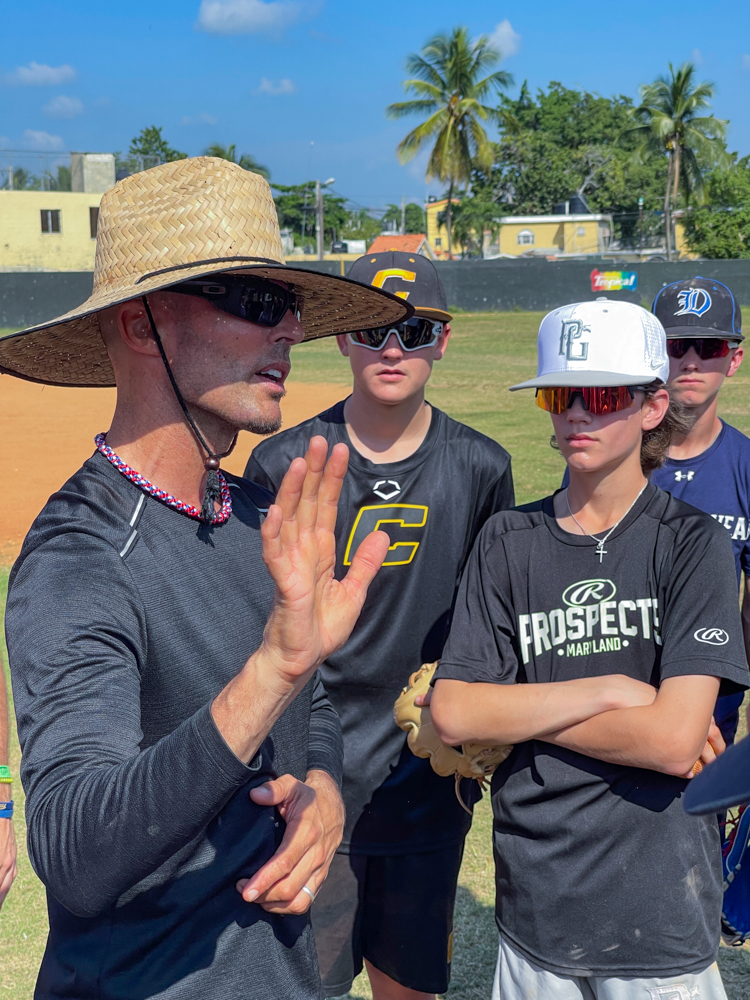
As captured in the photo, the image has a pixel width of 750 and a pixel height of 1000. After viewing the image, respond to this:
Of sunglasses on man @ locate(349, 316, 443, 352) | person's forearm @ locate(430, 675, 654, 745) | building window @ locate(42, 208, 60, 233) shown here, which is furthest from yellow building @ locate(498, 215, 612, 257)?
person's forearm @ locate(430, 675, 654, 745)

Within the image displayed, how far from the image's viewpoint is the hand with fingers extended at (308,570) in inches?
60.1

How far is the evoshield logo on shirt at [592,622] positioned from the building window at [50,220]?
49383 millimetres

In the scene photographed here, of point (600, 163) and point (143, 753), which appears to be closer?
point (143, 753)

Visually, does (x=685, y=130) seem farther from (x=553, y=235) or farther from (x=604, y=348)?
(x=604, y=348)

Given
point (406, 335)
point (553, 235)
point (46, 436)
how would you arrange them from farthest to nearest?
point (553, 235)
point (46, 436)
point (406, 335)

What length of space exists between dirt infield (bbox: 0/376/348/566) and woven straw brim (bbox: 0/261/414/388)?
723 cm

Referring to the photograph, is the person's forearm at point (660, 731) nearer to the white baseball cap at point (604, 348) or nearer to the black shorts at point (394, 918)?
the white baseball cap at point (604, 348)

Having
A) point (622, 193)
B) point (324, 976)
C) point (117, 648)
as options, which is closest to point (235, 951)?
point (117, 648)

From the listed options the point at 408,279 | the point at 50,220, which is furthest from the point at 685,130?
the point at 408,279

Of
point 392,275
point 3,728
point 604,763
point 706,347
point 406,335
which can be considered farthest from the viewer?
point 706,347

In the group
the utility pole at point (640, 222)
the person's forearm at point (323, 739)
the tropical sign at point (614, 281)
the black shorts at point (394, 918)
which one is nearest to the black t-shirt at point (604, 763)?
the person's forearm at point (323, 739)

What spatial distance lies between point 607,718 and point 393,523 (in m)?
1.22

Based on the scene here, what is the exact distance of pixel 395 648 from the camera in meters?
3.34

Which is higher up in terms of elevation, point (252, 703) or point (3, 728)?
point (252, 703)
